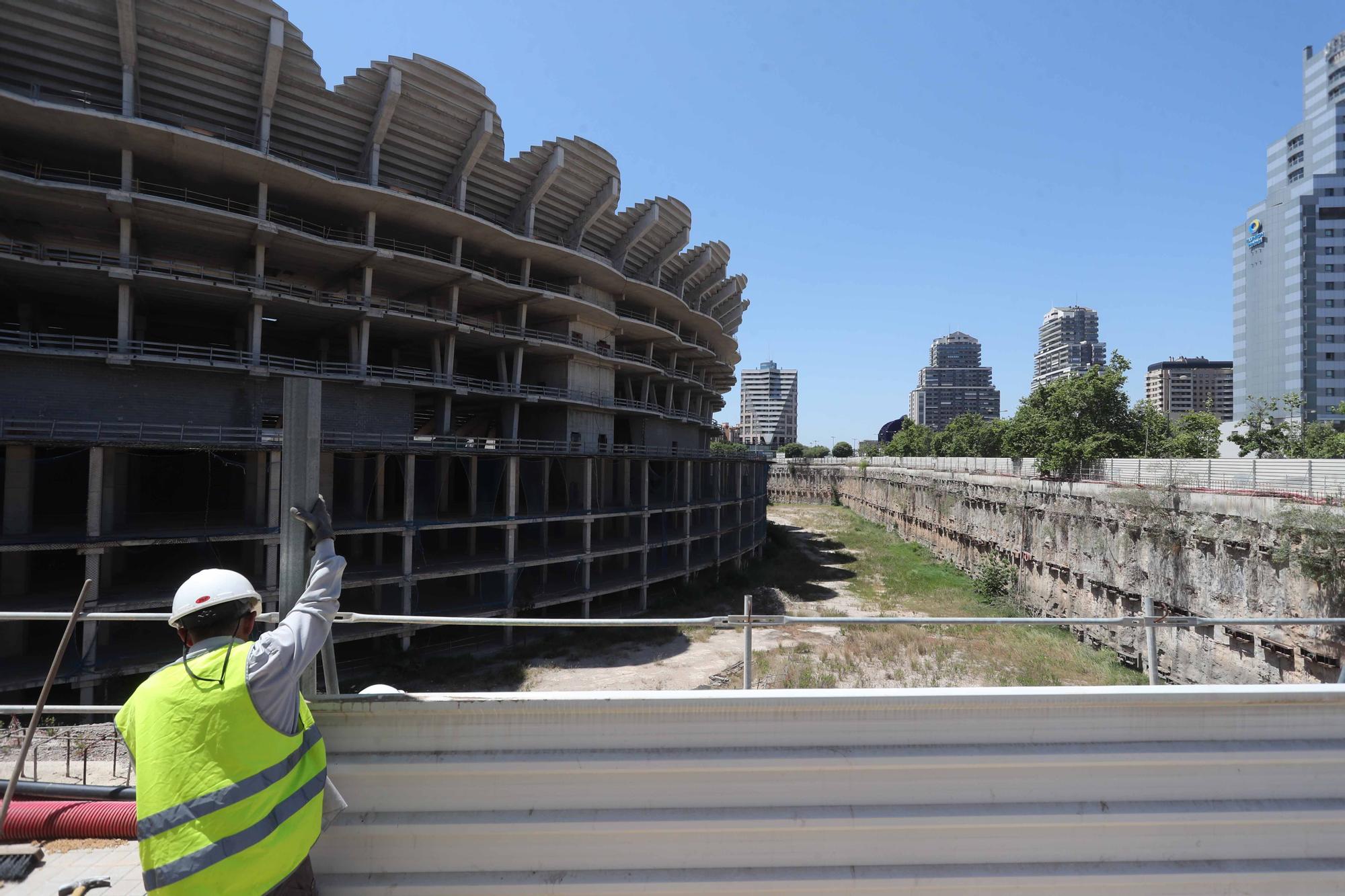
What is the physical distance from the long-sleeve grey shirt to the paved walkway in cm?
151

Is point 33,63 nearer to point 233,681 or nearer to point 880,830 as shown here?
point 233,681

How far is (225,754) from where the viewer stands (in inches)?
87.4

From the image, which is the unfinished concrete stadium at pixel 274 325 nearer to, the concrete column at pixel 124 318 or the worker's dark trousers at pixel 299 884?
the concrete column at pixel 124 318

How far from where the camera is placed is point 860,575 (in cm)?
3497

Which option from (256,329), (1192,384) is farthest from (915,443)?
(1192,384)

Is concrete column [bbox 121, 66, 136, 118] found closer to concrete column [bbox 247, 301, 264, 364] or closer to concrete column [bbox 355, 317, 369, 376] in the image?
concrete column [bbox 247, 301, 264, 364]

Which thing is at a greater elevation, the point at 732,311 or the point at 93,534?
the point at 732,311

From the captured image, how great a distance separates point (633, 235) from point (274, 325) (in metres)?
16.8

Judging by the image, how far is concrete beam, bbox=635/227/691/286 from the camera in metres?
32.5

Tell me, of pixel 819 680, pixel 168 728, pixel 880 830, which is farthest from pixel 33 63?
pixel 819 680

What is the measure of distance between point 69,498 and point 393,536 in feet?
38.9

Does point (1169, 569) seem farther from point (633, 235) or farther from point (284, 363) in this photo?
point (284, 363)

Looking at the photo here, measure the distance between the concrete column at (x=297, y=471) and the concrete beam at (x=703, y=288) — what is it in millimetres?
36773

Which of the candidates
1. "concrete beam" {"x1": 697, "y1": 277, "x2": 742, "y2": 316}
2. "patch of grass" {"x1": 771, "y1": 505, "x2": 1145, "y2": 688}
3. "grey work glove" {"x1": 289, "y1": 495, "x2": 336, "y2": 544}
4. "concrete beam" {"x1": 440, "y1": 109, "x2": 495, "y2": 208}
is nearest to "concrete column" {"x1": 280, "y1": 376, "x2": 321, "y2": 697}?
"grey work glove" {"x1": 289, "y1": 495, "x2": 336, "y2": 544}
